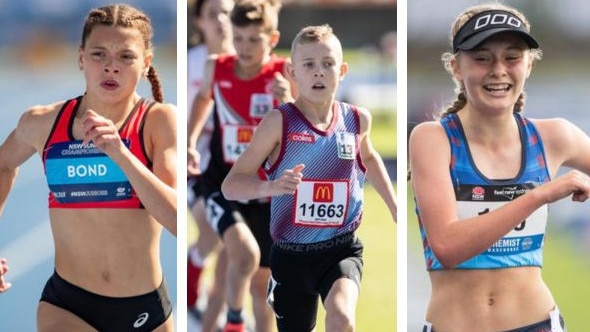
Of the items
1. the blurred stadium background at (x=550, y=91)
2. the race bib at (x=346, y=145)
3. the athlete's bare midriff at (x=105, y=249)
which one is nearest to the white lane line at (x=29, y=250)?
the athlete's bare midriff at (x=105, y=249)

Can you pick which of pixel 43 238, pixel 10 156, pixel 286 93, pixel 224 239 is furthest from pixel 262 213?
A: pixel 10 156

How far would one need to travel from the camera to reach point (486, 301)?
157 inches

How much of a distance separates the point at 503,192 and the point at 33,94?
7.01ft

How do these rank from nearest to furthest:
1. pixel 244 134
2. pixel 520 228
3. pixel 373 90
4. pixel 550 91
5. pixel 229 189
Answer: pixel 520 228 → pixel 229 189 → pixel 550 91 → pixel 244 134 → pixel 373 90

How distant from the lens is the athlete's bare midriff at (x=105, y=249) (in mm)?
4281

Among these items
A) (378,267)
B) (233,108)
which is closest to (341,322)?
(378,267)

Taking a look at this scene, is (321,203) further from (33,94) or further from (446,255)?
(33,94)


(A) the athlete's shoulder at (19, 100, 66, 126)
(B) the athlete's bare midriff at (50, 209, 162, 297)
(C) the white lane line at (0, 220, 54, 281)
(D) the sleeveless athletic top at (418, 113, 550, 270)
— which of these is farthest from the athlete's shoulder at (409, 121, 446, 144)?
(C) the white lane line at (0, 220, 54, 281)

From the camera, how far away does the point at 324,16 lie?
591 centimetres

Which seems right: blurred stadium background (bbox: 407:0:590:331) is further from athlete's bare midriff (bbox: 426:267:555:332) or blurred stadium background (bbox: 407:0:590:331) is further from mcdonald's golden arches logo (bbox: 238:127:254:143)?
mcdonald's golden arches logo (bbox: 238:127:254:143)

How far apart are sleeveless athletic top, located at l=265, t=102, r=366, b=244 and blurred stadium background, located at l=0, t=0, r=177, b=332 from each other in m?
0.55

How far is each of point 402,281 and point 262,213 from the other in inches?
43.5

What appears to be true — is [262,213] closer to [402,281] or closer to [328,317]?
[402,281]

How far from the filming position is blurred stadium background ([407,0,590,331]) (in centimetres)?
493
